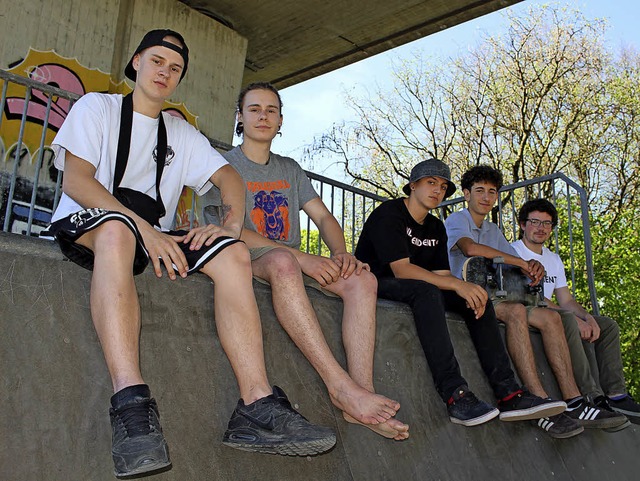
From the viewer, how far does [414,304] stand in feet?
13.1

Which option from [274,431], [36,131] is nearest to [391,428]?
[274,431]

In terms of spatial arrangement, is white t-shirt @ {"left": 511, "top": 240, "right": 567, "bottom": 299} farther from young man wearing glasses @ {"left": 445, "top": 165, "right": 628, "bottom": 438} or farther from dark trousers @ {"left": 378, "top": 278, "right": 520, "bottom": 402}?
dark trousers @ {"left": 378, "top": 278, "right": 520, "bottom": 402}

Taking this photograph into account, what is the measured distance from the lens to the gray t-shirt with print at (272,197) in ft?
12.8

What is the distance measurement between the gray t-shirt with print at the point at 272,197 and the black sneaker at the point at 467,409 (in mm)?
1298

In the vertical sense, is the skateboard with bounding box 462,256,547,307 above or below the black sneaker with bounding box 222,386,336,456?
above

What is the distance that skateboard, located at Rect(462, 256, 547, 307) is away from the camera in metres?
5.02

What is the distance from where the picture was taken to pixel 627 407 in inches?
207

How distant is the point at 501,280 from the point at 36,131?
6.04 m

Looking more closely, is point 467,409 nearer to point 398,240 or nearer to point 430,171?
point 398,240

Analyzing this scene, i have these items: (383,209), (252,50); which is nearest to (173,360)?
(383,209)

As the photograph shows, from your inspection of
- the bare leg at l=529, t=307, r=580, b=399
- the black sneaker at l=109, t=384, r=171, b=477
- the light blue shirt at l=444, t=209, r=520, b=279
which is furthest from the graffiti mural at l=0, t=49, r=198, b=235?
the black sneaker at l=109, t=384, r=171, b=477

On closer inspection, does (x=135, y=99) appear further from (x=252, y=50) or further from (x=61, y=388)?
(x=252, y=50)

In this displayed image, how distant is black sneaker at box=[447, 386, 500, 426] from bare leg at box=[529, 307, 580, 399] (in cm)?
161

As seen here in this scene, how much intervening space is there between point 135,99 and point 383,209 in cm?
193
